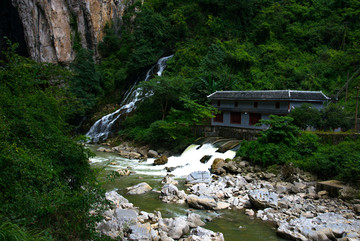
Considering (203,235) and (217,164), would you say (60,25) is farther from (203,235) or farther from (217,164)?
(203,235)

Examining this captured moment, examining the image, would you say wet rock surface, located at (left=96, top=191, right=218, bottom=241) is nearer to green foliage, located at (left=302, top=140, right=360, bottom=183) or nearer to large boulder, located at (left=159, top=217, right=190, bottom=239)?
large boulder, located at (left=159, top=217, right=190, bottom=239)

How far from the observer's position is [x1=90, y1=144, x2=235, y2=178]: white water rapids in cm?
1798

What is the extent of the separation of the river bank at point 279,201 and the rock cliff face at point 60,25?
3055 centimetres

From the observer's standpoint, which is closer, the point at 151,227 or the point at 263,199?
the point at 151,227

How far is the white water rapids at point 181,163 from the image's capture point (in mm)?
17975

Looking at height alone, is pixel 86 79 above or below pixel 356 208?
above

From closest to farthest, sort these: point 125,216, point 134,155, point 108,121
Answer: point 125,216
point 134,155
point 108,121

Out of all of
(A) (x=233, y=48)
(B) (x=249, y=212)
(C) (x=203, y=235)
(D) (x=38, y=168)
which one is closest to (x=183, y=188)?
(B) (x=249, y=212)

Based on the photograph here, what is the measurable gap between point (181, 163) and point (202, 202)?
8.59 m

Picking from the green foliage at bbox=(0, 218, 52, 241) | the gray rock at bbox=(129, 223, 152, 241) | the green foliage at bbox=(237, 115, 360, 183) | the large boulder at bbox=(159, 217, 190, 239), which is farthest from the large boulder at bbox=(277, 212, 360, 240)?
the green foliage at bbox=(0, 218, 52, 241)

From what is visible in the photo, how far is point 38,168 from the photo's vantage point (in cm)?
593

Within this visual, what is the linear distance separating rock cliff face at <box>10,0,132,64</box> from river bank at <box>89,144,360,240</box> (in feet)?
100

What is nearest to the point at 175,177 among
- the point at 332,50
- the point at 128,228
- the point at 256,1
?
the point at 128,228

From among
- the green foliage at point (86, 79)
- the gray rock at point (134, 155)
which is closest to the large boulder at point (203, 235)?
the gray rock at point (134, 155)
